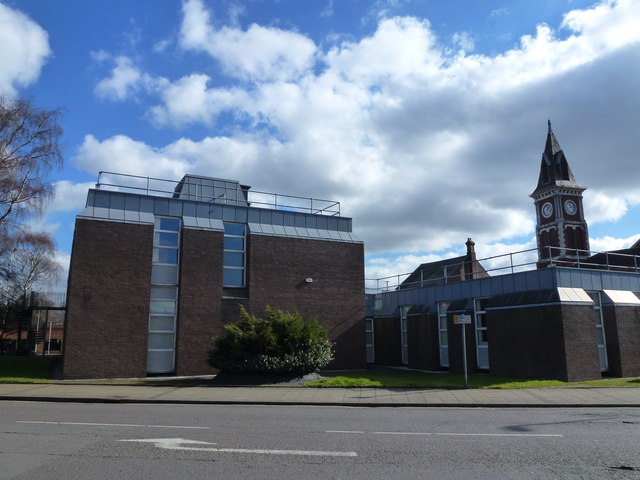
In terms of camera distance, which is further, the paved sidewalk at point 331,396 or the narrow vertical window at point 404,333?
the narrow vertical window at point 404,333

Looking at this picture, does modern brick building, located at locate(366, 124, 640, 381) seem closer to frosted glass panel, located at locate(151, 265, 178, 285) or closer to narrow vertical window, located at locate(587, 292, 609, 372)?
narrow vertical window, located at locate(587, 292, 609, 372)

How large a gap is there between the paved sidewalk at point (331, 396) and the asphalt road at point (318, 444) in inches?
53.6

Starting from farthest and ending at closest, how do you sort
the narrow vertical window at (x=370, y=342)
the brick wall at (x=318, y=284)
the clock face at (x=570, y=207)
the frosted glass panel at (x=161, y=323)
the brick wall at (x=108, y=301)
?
the clock face at (x=570, y=207), the narrow vertical window at (x=370, y=342), the brick wall at (x=318, y=284), the frosted glass panel at (x=161, y=323), the brick wall at (x=108, y=301)

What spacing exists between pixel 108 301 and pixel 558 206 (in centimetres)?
6174

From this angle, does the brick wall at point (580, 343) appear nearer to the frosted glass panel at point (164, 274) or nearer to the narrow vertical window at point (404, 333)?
the narrow vertical window at point (404, 333)

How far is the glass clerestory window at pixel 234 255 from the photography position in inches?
920

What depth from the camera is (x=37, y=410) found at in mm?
12211

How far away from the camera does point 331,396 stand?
14.9 metres

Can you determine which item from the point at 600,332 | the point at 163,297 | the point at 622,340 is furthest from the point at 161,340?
the point at 622,340

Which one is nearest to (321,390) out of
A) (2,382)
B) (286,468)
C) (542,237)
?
(286,468)

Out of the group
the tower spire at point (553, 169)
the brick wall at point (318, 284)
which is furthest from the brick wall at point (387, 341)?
the tower spire at point (553, 169)

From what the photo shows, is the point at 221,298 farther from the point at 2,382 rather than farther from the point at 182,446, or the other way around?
the point at 182,446

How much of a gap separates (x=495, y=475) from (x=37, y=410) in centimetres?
1052

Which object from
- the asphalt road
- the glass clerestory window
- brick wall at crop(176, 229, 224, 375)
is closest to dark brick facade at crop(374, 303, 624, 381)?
the asphalt road
